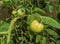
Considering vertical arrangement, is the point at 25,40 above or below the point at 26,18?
below

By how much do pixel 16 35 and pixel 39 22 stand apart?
1.71ft

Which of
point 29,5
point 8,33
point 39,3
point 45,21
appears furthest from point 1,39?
point 39,3

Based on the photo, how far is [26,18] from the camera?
1.02 metres

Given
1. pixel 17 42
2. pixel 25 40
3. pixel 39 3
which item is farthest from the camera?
pixel 39 3

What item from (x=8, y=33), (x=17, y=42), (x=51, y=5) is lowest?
(x=17, y=42)

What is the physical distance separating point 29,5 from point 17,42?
0.89 feet

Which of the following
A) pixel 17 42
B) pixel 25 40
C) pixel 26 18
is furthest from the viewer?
pixel 17 42

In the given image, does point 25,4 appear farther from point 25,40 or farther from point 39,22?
point 39,22

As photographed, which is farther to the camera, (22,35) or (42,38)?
(22,35)

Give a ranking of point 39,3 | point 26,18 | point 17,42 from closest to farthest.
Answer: point 26,18 < point 17,42 < point 39,3

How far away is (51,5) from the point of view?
5.32ft

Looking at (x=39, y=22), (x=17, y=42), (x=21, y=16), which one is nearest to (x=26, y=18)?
(x=21, y=16)

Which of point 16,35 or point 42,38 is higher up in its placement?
point 42,38

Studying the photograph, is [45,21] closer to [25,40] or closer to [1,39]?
[1,39]
